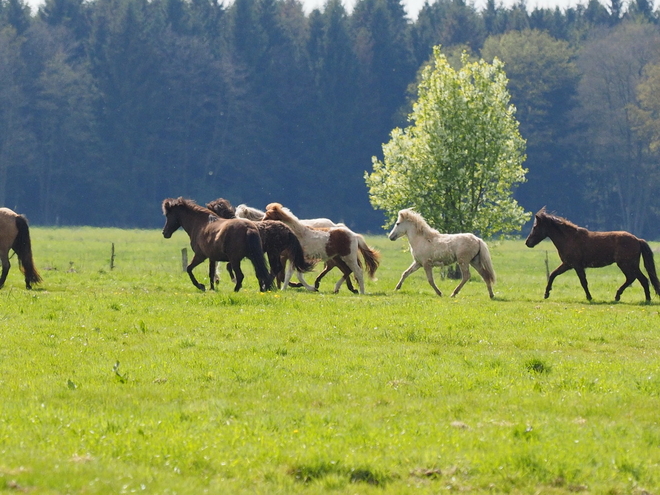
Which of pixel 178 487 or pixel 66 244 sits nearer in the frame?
pixel 178 487

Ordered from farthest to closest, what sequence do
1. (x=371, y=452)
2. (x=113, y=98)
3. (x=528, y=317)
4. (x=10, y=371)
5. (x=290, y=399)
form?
(x=113, y=98), (x=528, y=317), (x=10, y=371), (x=290, y=399), (x=371, y=452)

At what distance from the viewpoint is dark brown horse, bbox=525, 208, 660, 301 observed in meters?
24.2

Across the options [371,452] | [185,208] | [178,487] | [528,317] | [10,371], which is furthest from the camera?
[185,208]

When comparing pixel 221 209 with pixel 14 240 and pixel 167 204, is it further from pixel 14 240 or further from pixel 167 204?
pixel 14 240

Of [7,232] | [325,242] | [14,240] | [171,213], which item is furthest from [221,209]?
[7,232]

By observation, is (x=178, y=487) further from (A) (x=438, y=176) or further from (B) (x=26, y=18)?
(B) (x=26, y=18)

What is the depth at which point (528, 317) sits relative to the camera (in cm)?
1850

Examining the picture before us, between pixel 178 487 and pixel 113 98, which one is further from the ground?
pixel 113 98

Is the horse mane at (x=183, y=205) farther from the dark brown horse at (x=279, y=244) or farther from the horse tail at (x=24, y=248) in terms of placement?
the horse tail at (x=24, y=248)

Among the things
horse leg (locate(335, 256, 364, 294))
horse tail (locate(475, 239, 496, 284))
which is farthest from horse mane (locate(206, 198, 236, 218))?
horse tail (locate(475, 239, 496, 284))

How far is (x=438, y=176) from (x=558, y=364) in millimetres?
25489

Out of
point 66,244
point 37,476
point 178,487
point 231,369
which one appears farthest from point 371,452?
point 66,244

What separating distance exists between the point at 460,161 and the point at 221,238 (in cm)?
1801

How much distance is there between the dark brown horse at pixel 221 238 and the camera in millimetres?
21641
